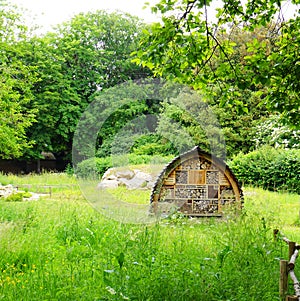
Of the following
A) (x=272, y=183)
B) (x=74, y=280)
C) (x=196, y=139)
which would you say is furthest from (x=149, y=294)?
(x=196, y=139)

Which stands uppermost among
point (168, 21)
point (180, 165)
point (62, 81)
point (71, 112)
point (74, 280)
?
point (62, 81)

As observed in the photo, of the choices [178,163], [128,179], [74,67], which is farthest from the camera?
[74,67]

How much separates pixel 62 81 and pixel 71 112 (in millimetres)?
1815

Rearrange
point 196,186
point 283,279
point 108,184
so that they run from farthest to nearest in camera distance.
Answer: point 108,184
point 196,186
point 283,279

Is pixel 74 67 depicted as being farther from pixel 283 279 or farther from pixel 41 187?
pixel 283 279

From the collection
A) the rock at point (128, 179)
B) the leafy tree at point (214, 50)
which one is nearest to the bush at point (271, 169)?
the rock at point (128, 179)

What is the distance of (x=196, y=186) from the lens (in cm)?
898

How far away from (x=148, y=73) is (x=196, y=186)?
18.1 meters

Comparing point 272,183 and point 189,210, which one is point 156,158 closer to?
point 272,183

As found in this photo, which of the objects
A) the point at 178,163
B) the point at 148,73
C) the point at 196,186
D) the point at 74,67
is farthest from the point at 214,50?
the point at 74,67

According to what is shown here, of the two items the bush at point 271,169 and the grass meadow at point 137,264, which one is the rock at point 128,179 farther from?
the grass meadow at point 137,264

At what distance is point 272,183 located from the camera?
15.3m

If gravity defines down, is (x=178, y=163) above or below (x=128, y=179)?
above

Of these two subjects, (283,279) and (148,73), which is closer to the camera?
(283,279)
